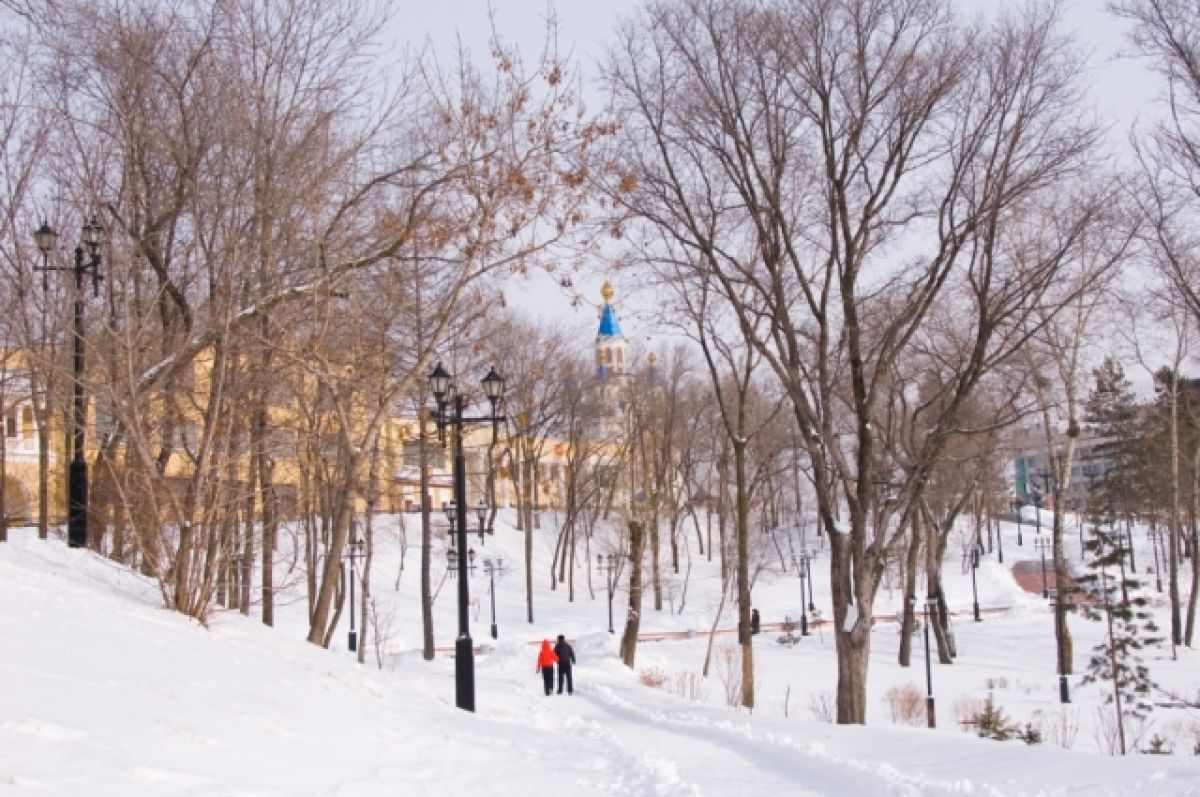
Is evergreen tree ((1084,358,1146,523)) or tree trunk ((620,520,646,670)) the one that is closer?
tree trunk ((620,520,646,670))

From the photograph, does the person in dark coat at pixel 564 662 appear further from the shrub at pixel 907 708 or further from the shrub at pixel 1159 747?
the shrub at pixel 1159 747

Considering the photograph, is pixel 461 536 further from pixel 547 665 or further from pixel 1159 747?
pixel 1159 747

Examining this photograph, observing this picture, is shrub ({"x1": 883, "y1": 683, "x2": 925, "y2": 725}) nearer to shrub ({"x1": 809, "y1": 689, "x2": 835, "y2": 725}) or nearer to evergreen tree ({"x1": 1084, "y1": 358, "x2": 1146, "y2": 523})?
shrub ({"x1": 809, "y1": 689, "x2": 835, "y2": 725})

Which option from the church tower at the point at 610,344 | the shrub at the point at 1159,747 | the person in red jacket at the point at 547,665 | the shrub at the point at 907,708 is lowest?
the shrub at the point at 907,708

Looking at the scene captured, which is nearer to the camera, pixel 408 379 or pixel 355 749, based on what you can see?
pixel 355 749

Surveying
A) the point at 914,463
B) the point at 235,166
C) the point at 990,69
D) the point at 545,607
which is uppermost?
the point at 990,69

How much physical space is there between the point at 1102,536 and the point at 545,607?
2553 cm

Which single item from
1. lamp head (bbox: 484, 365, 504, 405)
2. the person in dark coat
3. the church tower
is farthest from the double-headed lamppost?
the church tower

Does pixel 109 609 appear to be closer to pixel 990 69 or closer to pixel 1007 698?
pixel 990 69

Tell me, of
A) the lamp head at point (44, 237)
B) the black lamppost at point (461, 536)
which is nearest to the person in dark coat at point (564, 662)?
the black lamppost at point (461, 536)

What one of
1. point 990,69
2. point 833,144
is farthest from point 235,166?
point 990,69

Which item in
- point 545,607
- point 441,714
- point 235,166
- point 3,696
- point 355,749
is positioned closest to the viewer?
point 3,696

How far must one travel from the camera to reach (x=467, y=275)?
14781mm

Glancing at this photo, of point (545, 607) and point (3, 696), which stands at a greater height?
point (3, 696)
